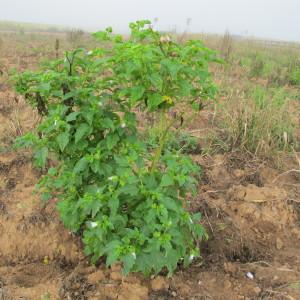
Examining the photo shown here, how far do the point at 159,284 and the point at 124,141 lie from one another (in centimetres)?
99

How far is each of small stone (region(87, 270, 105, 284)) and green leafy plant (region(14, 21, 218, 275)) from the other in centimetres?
27

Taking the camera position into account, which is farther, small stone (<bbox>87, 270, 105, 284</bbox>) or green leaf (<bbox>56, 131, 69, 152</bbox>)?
small stone (<bbox>87, 270, 105, 284</bbox>)

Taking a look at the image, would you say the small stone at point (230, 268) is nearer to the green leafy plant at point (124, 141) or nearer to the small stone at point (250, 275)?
the small stone at point (250, 275)

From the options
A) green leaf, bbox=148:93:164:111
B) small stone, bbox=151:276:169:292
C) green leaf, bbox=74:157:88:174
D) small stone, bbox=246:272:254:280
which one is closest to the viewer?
green leaf, bbox=148:93:164:111

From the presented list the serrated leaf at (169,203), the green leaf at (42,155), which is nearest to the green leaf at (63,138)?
the green leaf at (42,155)

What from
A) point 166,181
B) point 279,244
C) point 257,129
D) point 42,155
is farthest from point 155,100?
point 257,129

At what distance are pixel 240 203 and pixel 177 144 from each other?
106 centimetres

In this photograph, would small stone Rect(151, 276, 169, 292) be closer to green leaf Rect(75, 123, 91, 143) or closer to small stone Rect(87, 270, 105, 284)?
small stone Rect(87, 270, 105, 284)

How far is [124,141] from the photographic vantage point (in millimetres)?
2182

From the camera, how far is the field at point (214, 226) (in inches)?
95.8

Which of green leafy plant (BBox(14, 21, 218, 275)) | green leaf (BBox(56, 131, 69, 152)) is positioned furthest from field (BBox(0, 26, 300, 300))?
green leaf (BBox(56, 131, 69, 152))

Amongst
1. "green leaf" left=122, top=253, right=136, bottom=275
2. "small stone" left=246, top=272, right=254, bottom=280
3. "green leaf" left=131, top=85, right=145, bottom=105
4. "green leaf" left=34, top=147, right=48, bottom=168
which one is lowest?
"small stone" left=246, top=272, right=254, bottom=280

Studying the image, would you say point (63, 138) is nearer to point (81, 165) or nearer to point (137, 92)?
point (81, 165)

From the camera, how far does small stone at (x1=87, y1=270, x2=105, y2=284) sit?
8.00ft
